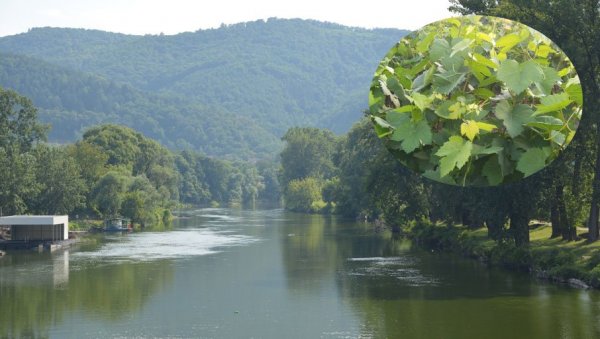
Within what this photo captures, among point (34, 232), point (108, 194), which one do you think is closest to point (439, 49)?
point (34, 232)

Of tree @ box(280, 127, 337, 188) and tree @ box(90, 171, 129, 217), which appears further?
tree @ box(280, 127, 337, 188)

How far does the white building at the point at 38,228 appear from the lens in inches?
3007

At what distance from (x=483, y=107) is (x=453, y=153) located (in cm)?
34

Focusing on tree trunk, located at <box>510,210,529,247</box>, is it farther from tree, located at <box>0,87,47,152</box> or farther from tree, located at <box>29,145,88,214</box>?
tree, located at <box>0,87,47,152</box>

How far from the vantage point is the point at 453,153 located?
4.54 m

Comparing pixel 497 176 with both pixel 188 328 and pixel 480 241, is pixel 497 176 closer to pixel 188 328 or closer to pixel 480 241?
pixel 188 328

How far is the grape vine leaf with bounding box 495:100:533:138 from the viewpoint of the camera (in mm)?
4570

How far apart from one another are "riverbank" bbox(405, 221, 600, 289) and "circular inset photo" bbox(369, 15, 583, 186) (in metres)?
38.4

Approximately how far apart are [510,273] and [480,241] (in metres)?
10.5

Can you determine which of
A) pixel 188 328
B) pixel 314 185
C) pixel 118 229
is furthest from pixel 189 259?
pixel 314 185

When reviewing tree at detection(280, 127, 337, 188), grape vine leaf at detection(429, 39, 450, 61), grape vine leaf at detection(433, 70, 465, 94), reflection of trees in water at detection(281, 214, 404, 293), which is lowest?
reflection of trees in water at detection(281, 214, 404, 293)

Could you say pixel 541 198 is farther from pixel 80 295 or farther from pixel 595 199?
pixel 80 295

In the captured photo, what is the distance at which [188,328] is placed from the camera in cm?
3559

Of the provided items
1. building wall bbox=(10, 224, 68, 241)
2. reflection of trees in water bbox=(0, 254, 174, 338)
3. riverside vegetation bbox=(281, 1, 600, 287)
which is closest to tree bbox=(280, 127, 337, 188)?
building wall bbox=(10, 224, 68, 241)
